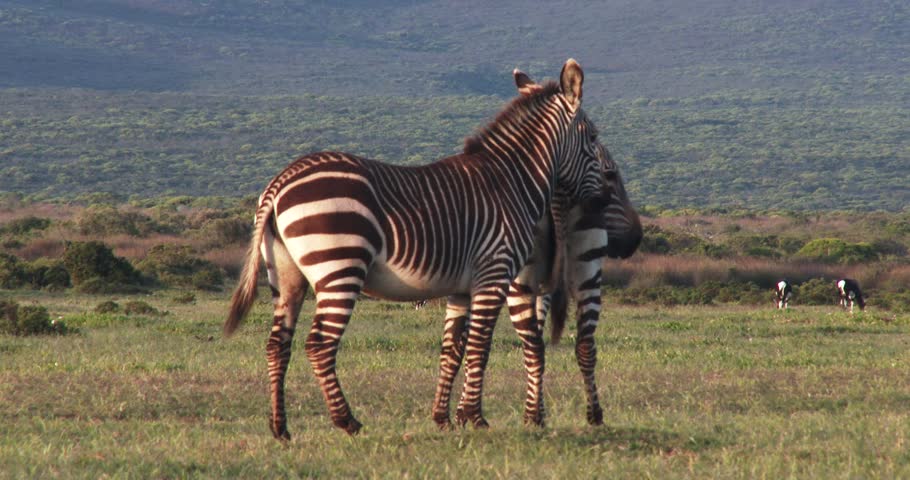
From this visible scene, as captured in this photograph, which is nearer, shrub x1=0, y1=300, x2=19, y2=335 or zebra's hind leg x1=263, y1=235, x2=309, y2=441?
zebra's hind leg x1=263, y1=235, x2=309, y2=441

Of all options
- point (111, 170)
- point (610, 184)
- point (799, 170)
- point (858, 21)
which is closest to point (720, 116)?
point (799, 170)

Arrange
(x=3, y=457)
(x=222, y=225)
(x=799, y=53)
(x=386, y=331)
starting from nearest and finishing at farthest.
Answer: (x=3, y=457) → (x=386, y=331) → (x=222, y=225) → (x=799, y=53)

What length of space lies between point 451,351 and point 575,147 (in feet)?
5.50

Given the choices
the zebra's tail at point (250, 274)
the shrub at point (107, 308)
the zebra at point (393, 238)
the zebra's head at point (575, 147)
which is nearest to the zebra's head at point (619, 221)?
the zebra's head at point (575, 147)

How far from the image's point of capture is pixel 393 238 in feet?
25.5

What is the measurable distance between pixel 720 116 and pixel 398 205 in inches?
5380

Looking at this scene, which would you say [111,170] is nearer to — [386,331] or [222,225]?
[222,225]

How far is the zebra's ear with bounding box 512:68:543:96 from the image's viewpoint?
920cm

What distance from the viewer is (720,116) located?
141m

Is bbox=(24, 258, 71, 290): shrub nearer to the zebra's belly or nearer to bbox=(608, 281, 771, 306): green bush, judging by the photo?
bbox=(608, 281, 771, 306): green bush

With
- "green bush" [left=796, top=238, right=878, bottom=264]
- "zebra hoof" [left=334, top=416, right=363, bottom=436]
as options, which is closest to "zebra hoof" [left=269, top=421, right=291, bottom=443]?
"zebra hoof" [left=334, top=416, right=363, bottom=436]

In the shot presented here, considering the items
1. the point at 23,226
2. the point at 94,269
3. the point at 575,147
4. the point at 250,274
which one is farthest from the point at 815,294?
the point at 23,226

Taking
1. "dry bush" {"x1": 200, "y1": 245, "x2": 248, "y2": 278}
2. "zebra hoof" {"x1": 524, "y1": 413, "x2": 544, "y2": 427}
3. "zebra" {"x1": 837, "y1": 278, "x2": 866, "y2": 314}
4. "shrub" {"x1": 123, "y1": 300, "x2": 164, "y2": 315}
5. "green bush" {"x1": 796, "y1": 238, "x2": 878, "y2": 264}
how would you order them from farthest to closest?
"green bush" {"x1": 796, "y1": 238, "x2": 878, "y2": 264}, "dry bush" {"x1": 200, "y1": 245, "x2": 248, "y2": 278}, "zebra" {"x1": 837, "y1": 278, "x2": 866, "y2": 314}, "shrub" {"x1": 123, "y1": 300, "x2": 164, "y2": 315}, "zebra hoof" {"x1": 524, "y1": 413, "x2": 544, "y2": 427}

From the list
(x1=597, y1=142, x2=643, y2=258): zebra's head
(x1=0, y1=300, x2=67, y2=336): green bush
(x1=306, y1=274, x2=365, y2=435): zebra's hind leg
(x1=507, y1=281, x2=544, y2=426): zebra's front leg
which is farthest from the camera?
(x1=0, y1=300, x2=67, y2=336): green bush
